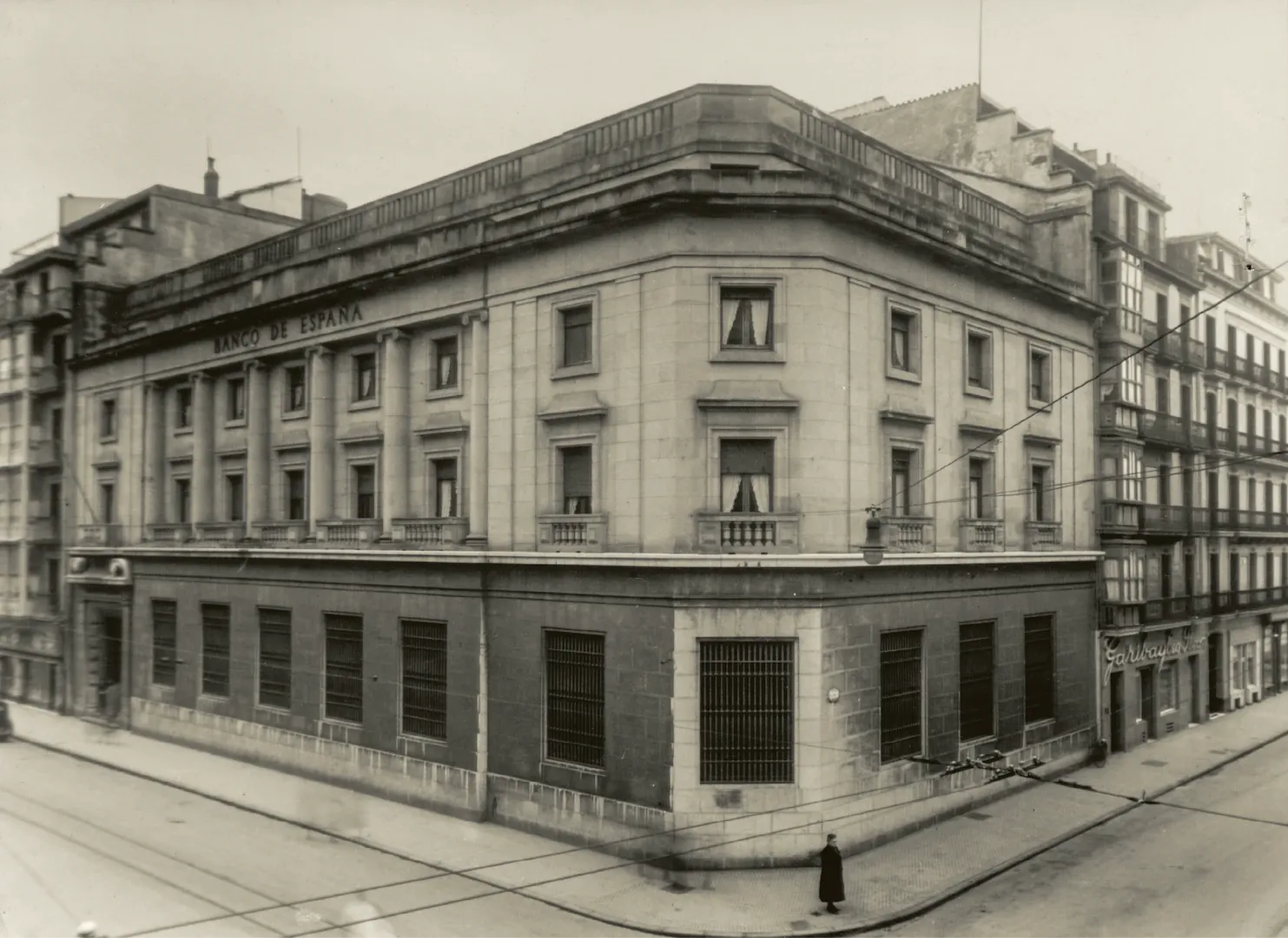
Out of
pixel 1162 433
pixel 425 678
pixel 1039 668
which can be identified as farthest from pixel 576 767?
pixel 1162 433

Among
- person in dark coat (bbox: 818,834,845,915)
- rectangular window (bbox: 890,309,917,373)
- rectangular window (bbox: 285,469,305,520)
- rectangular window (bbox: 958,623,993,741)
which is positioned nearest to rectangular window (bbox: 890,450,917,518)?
rectangular window (bbox: 890,309,917,373)

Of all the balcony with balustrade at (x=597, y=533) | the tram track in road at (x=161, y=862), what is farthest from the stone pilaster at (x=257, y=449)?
the balcony with balustrade at (x=597, y=533)

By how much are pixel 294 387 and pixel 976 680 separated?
21566mm

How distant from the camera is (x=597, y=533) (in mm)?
22406

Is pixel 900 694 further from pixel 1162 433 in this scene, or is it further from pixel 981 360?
pixel 1162 433

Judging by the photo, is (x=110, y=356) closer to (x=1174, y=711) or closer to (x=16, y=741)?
(x=16, y=741)

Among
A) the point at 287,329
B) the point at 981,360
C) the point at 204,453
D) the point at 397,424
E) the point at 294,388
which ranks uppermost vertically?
the point at 287,329

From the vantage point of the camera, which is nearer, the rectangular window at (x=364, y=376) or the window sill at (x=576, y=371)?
the window sill at (x=576, y=371)

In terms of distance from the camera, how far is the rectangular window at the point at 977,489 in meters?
26.2

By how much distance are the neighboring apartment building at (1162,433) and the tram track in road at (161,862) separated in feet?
79.0

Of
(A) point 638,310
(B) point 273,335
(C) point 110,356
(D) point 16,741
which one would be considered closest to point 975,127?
(A) point 638,310

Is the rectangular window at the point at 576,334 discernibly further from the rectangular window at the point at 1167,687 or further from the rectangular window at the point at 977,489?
the rectangular window at the point at 1167,687

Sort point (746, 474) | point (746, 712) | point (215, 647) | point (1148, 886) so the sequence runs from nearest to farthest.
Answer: point (1148, 886) → point (746, 712) → point (746, 474) → point (215, 647)

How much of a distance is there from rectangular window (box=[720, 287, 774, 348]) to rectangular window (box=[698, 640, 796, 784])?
20.9 ft
